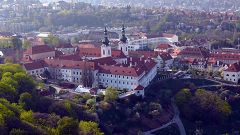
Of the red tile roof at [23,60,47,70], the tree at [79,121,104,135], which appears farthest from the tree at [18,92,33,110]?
the red tile roof at [23,60,47,70]

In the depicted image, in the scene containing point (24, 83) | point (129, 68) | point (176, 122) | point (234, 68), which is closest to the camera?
point (24, 83)

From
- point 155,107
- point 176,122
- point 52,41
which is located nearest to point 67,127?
point 155,107

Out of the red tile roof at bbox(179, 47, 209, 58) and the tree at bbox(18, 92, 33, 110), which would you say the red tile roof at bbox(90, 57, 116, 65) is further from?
the red tile roof at bbox(179, 47, 209, 58)

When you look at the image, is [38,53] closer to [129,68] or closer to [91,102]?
[129,68]

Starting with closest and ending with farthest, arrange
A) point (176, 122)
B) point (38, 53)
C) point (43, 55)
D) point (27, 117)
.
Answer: point (27, 117), point (176, 122), point (38, 53), point (43, 55)

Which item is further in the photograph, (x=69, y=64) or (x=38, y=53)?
(x=38, y=53)

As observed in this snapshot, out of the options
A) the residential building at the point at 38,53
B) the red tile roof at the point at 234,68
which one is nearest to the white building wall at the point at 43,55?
the residential building at the point at 38,53

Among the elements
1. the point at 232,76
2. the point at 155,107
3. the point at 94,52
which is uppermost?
the point at 94,52

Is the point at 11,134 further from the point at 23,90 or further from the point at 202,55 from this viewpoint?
the point at 202,55

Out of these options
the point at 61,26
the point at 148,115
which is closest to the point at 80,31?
the point at 61,26
